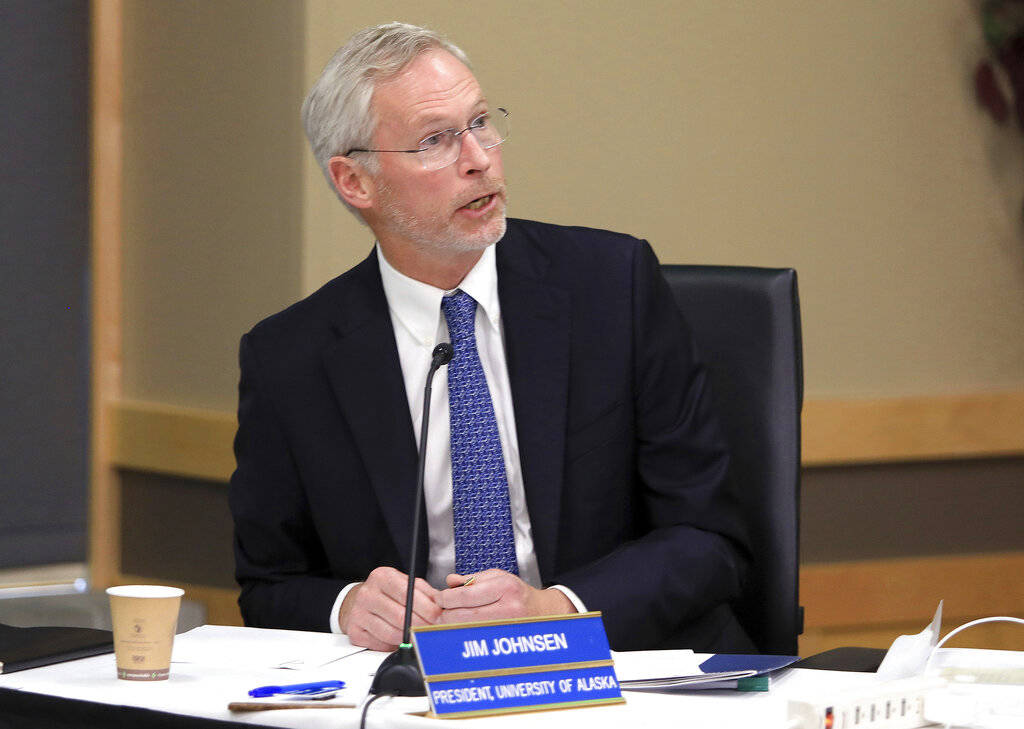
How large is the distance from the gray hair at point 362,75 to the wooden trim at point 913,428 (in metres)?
1.42

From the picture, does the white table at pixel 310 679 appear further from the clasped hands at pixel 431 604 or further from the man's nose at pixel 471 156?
the man's nose at pixel 471 156

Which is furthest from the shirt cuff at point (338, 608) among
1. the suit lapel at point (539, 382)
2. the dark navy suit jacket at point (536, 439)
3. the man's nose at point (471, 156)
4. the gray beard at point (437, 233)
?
the man's nose at point (471, 156)

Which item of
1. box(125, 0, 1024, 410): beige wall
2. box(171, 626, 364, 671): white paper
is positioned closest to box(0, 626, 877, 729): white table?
box(171, 626, 364, 671): white paper

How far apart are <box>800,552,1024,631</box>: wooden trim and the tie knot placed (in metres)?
1.45

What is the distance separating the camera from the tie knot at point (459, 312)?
1864mm

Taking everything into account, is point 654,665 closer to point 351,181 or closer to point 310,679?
point 310,679

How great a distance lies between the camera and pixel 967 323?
324cm

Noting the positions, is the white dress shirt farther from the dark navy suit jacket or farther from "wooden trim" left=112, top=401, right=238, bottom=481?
"wooden trim" left=112, top=401, right=238, bottom=481

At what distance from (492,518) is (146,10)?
5.73 ft

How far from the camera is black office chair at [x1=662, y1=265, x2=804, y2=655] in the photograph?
1872 millimetres

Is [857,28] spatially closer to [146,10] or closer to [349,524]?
[146,10]

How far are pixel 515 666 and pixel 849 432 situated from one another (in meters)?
2.08

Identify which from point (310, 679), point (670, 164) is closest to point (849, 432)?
point (670, 164)

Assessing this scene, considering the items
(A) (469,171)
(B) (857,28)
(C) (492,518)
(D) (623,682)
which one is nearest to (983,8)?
(B) (857,28)
